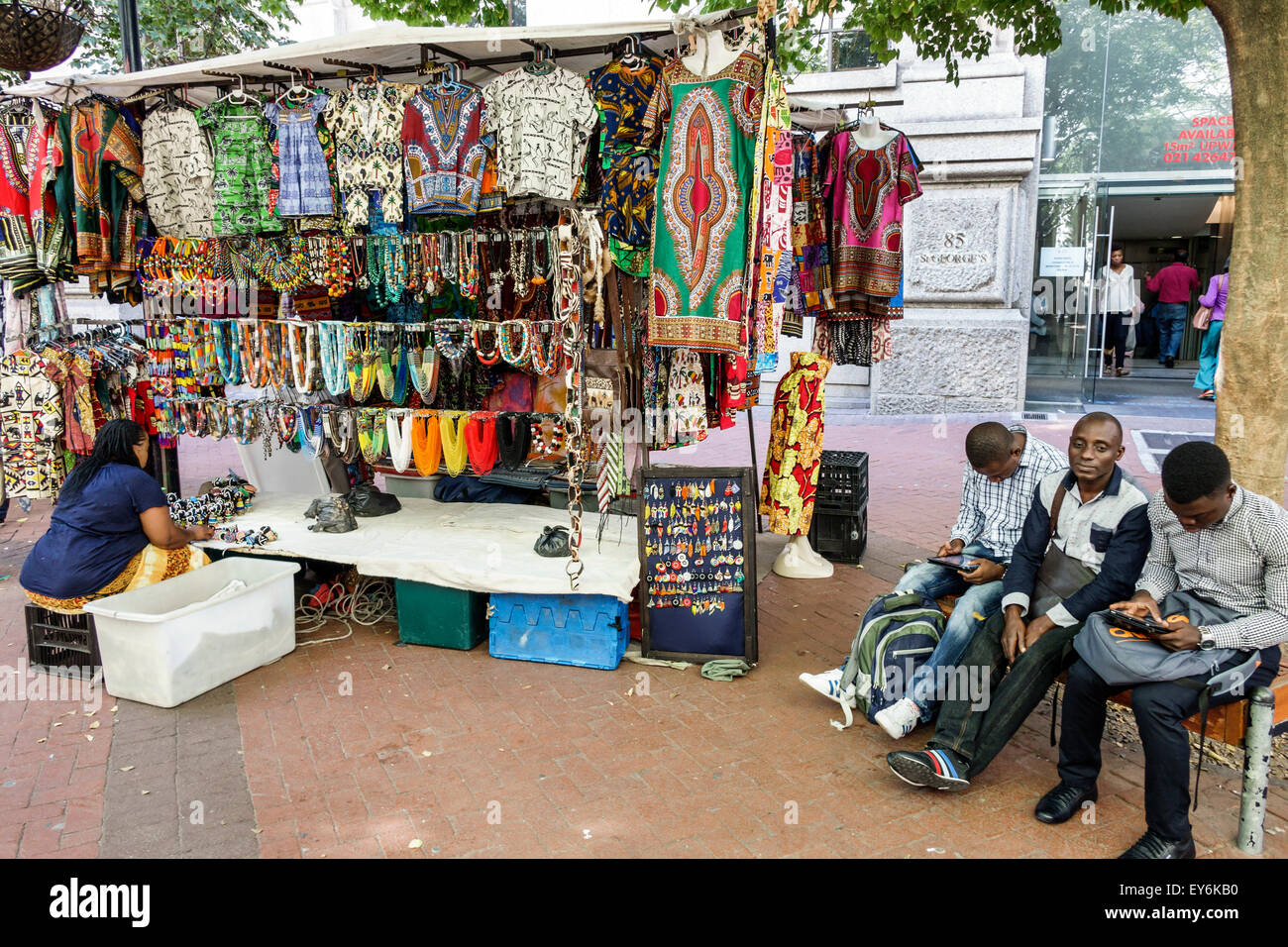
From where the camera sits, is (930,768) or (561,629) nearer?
(930,768)

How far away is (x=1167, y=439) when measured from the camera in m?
9.72

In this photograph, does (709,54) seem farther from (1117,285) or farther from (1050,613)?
(1117,285)

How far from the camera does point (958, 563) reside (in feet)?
13.8

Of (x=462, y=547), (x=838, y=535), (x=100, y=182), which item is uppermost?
(x=100, y=182)

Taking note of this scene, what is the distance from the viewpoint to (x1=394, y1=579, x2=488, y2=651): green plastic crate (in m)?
4.95

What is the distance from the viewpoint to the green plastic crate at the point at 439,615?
16.2 ft

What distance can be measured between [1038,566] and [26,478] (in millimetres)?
6121

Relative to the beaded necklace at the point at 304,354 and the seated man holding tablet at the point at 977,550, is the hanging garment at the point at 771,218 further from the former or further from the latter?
the beaded necklace at the point at 304,354

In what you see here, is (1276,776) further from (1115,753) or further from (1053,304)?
(1053,304)

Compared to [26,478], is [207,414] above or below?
above

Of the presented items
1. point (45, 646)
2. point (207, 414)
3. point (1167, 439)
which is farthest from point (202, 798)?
point (1167, 439)

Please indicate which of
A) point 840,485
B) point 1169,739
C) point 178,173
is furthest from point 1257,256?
point 178,173

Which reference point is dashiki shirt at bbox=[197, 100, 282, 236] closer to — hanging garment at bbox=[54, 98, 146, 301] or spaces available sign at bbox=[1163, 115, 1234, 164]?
hanging garment at bbox=[54, 98, 146, 301]

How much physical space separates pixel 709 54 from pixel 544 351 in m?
1.65
